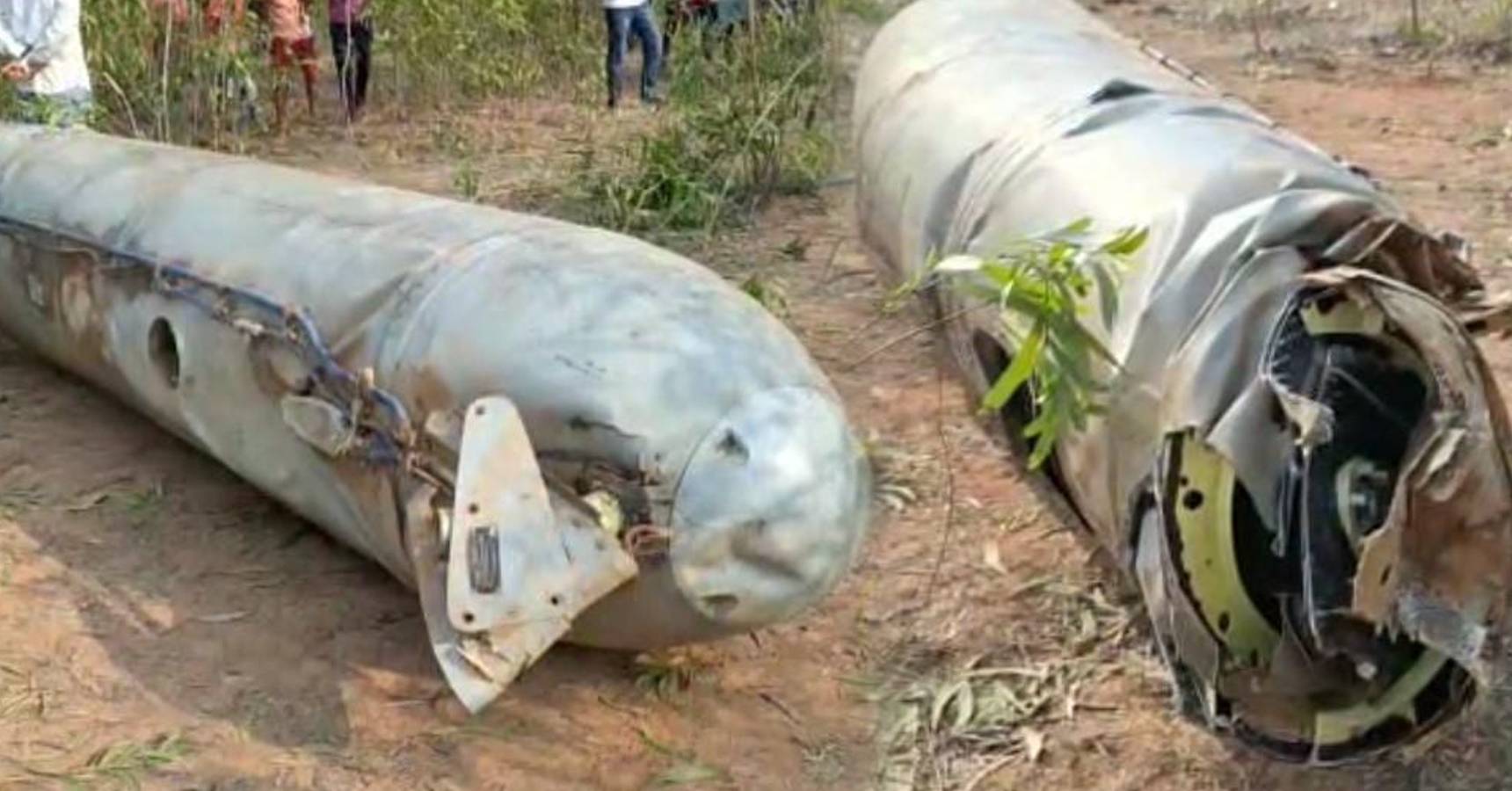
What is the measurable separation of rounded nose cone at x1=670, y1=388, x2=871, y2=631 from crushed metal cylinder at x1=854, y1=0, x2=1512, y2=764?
1.49 feet

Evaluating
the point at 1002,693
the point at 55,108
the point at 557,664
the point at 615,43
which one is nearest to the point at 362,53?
the point at 615,43

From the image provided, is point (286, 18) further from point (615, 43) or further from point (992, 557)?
point (992, 557)

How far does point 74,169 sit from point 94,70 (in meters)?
3.07

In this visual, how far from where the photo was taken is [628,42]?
11188 mm

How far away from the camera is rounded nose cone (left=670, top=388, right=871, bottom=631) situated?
3.63 m

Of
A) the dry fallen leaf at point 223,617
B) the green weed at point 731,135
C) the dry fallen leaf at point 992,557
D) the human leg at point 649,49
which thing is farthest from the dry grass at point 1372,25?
the dry fallen leaf at point 223,617

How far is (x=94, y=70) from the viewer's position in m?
8.54

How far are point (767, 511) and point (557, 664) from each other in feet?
3.08

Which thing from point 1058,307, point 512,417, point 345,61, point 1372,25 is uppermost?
point 1058,307

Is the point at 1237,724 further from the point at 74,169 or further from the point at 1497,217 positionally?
the point at 1497,217

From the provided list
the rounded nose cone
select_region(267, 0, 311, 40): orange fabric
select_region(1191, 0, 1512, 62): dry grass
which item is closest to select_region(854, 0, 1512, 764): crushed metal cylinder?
the rounded nose cone

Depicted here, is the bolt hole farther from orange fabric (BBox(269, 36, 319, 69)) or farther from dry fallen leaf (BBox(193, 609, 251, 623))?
orange fabric (BBox(269, 36, 319, 69))

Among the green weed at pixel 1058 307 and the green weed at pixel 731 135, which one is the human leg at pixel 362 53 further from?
the green weed at pixel 1058 307

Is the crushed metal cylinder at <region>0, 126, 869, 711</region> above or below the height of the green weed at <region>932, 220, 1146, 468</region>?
below
